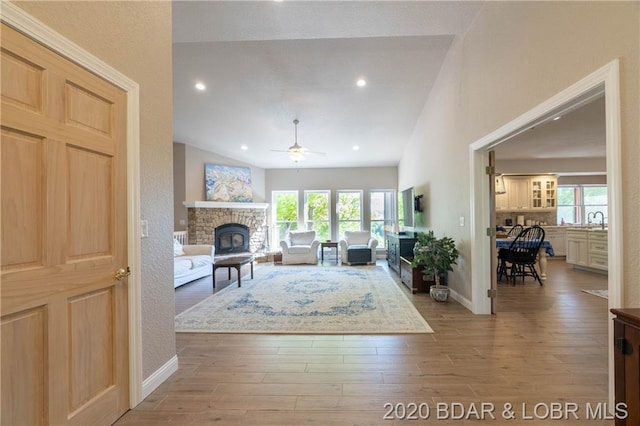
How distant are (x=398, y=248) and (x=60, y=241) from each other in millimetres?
5018

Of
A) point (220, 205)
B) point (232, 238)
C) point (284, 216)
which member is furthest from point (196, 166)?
point (284, 216)

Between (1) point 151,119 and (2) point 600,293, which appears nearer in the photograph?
(1) point 151,119

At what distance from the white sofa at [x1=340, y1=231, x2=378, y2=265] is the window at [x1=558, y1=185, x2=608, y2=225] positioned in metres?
5.52

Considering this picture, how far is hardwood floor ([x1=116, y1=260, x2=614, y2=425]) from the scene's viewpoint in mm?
1702

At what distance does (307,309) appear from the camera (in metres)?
3.54

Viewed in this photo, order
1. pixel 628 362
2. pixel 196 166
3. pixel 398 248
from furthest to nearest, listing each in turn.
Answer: pixel 196 166
pixel 398 248
pixel 628 362

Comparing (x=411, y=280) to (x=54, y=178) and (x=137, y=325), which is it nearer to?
(x=137, y=325)

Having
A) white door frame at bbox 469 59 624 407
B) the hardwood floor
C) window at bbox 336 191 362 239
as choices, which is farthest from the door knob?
window at bbox 336 191 362 239

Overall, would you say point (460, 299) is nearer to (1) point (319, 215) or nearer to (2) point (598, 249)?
(2) point (598, 249)

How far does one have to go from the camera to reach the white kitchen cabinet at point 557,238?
24.3 feet

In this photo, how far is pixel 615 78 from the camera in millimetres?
1525

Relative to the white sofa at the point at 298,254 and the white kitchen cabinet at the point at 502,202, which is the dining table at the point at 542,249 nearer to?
the white kitchen cabinet at the point at 502,202

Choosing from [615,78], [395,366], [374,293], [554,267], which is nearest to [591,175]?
[554,267]

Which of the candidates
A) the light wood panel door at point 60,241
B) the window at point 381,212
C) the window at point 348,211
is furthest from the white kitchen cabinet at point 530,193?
the light wood panel door at point 60,241
